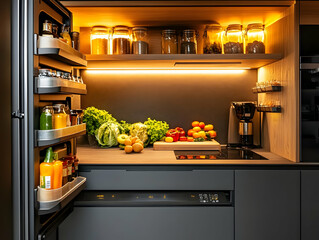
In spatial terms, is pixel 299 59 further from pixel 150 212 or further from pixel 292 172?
pixel 150 212

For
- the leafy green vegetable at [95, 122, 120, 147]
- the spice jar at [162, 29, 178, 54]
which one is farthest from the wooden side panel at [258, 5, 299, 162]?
the leafy green vegetable at [95, 122, 120, 147]

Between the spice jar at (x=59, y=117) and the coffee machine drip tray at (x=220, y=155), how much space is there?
0.87 m

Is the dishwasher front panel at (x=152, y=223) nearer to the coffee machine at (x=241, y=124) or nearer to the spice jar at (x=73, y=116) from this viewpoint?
the spice jar at (x=73, y=116)

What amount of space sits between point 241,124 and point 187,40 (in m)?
0.80

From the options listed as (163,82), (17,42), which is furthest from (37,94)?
(163,82)

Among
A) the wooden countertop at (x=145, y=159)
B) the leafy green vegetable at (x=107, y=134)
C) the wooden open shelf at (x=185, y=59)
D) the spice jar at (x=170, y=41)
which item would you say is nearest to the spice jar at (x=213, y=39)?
the wooden open shelf at (x=185, y=59)

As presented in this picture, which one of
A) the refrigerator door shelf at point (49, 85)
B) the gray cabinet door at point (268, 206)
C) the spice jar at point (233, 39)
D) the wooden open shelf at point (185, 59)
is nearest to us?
the refrigerator door shelf at point (49, 85)

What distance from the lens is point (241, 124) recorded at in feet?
9.17

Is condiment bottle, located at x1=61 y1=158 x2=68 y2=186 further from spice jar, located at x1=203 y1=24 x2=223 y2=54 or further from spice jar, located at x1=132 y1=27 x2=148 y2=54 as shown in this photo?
spice jar, located at x1=203 y1=24 x2=223 y2=54

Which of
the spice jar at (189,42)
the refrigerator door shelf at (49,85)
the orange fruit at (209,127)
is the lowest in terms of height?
the orange fruit at (209,127)

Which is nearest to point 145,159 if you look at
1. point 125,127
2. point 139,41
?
point 125,127

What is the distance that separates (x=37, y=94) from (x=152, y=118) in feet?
4.82

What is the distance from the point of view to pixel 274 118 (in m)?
2.57

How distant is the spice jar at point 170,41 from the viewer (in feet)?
8.62
